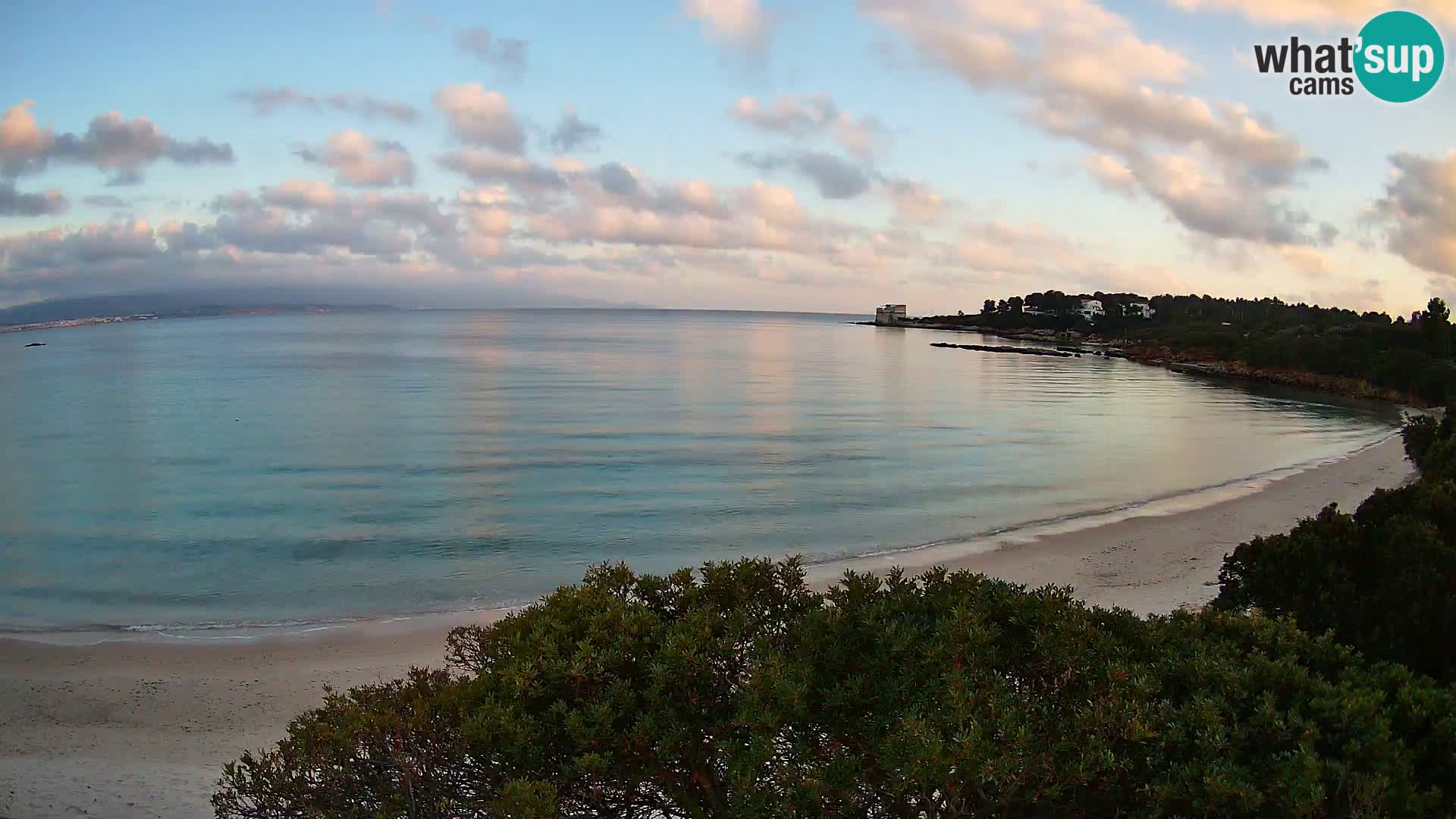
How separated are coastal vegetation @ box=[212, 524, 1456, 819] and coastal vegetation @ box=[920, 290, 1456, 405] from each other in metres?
36.4

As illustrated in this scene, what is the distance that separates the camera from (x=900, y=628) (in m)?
4.43

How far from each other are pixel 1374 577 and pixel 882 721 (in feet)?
18.9

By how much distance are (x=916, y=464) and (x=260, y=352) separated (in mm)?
89075

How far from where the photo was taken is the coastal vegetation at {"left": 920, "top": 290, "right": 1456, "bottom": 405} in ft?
184

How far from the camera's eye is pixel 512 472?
28375mm

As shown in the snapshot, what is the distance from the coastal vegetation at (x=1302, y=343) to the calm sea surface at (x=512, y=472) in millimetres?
6361

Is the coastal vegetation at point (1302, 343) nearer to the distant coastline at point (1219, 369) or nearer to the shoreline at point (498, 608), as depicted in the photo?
the distant coastline at point (1219, 369)

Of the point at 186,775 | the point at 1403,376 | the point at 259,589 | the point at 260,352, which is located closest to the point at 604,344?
the point at 260,352

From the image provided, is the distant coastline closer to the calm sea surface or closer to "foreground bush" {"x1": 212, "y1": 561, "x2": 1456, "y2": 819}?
the calm sea surface

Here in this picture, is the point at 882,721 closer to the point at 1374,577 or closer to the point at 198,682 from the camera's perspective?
the point at 1374,577

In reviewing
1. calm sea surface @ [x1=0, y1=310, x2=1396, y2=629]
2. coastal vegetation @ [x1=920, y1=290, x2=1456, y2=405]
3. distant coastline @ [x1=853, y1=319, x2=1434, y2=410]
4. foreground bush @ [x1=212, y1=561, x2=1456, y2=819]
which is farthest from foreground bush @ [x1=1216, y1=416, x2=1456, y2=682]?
distant coastline @ [x1=853, y1=319, x2=1434, y2=410]

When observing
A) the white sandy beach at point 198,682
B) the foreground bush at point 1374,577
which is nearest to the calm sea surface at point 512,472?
the white sandy beach at point 198,682

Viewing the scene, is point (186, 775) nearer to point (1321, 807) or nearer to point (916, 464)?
point (1321, 807)

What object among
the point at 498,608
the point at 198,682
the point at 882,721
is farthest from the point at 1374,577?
the point at 198,682
